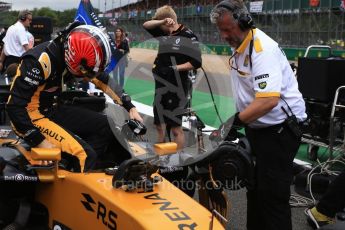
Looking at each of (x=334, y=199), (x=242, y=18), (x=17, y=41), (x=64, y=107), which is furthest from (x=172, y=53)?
(x=17, y=41)

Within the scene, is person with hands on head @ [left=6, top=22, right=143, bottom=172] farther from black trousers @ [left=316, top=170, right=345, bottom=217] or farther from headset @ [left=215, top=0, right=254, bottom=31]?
black trousers @ [left=316, top=170, right=345, bottom=217]

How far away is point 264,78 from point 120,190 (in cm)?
117

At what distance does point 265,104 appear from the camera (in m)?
3.18

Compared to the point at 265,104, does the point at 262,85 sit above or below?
above

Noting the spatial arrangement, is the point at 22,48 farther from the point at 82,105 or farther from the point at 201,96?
the point at 82,105

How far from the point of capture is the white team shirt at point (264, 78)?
317 centimetres

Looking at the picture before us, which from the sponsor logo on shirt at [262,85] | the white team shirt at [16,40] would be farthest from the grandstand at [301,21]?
the sponsor logo on shirt at [262,85]

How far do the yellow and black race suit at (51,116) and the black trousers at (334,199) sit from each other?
1.90 m

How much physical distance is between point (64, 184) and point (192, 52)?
332cm

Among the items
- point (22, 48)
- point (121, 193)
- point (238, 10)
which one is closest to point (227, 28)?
point (238, 10)

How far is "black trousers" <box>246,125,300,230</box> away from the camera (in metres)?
3.41

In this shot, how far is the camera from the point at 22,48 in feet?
35.3

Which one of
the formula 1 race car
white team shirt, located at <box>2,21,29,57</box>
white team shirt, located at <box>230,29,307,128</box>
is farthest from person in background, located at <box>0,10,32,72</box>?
white team shirt, located at <box>230,29,307,128</box>

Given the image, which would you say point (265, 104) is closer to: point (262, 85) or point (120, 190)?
point (262, 85)
